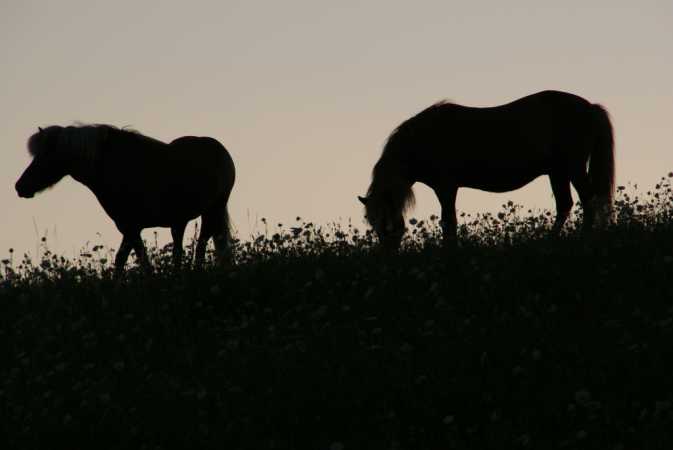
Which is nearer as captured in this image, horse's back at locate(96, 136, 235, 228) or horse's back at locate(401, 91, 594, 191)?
horse's back at locate(96, 136, 235, 228)

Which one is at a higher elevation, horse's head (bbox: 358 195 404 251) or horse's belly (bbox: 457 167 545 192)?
horse's belly (bbox: 457 167 545 192)

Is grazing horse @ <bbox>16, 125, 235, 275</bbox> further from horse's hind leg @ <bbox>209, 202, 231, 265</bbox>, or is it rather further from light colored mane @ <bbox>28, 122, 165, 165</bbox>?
horse's hind leg @ <bbox>209, 202, 231, 265</bbox>

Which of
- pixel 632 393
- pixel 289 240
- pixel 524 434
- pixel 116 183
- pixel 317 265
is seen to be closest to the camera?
pixel 524 434

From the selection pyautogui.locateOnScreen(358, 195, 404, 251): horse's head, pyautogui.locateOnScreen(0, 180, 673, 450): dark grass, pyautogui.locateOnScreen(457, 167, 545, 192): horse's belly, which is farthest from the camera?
pyautogui.locateOnScreen(457, 167, 545, 192): horse's belly

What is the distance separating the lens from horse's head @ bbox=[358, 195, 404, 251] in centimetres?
1249

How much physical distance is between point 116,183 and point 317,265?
4.42 metres

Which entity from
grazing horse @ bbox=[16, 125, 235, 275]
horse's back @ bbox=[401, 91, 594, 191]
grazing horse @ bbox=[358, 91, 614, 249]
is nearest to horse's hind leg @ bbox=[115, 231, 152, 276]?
grazing horse @ bbox=[16, 125, 235, 275]

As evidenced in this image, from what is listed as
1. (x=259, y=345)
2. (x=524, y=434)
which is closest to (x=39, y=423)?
(x=259, y=345)

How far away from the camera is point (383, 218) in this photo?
12.8 metres

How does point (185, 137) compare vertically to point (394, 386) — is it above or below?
above

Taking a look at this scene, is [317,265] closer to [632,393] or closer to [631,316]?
[631,316]

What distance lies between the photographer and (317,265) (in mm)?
10078

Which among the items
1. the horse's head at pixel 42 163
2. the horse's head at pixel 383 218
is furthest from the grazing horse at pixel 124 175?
the horse's head at pixel 383 218

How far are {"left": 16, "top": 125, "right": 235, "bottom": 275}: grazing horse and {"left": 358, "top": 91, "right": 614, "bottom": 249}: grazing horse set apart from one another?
2844mm
